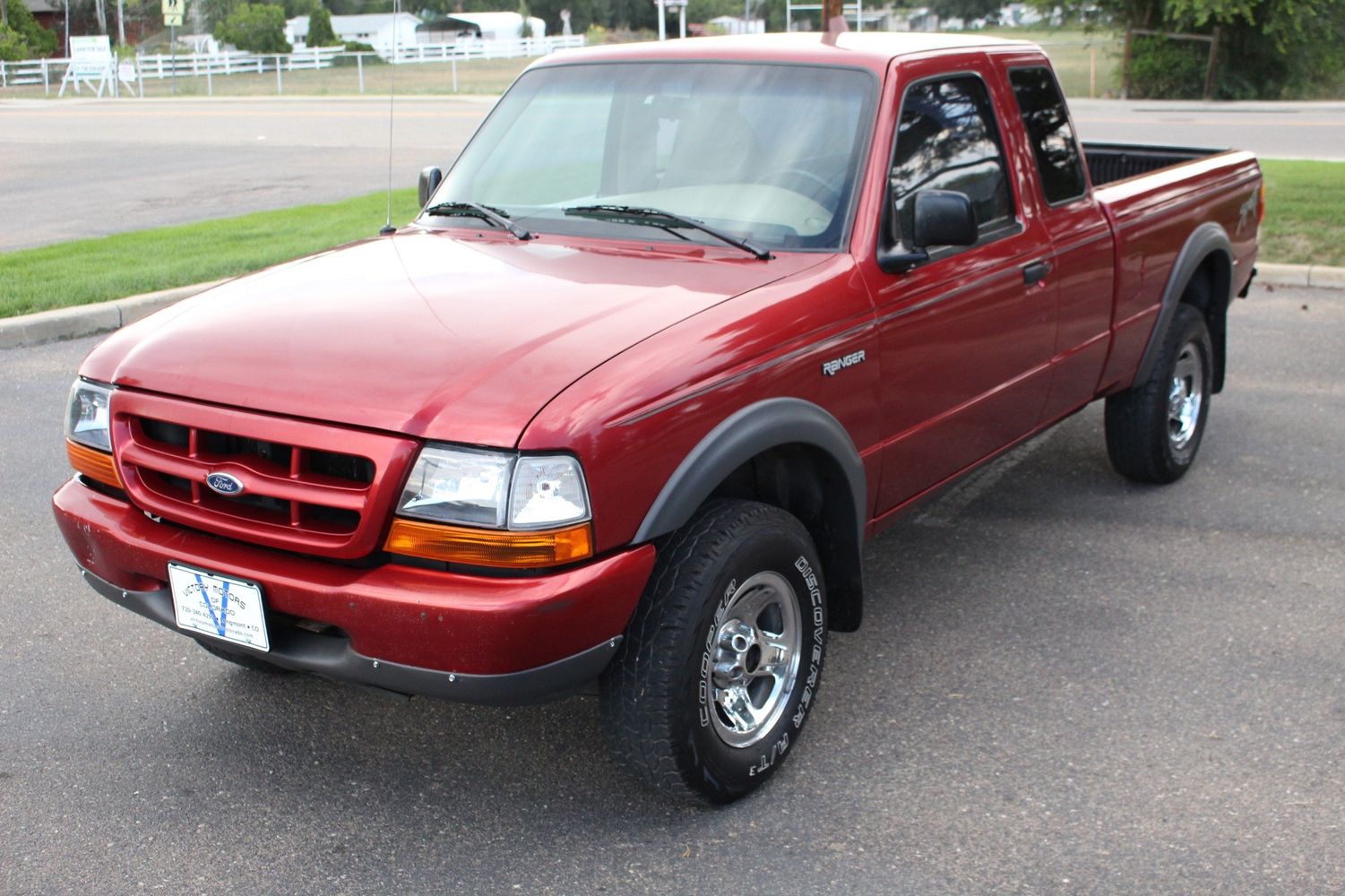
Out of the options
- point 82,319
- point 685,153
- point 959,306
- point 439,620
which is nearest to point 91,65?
point 82,319

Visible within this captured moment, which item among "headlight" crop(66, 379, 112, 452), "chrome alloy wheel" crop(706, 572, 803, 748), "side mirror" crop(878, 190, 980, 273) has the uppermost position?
"side mirror" crop(878, 190, 980, 273)

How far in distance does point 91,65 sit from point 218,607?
41.6 meters

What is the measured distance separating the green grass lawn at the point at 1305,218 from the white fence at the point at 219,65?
28578 millimetres

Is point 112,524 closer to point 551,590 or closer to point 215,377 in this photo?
point 215,377

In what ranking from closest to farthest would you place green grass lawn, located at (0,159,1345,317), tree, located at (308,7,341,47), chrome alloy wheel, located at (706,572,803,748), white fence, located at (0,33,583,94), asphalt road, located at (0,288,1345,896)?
asphalt road, located at (0,288,1345,896) → chrome alloy wheel, located at (706,572,803,748) → green grass lawn, located at (0,159,1345,317) → white fence, located at (0,33,583,94) → tree, located at (308,7,341,47)

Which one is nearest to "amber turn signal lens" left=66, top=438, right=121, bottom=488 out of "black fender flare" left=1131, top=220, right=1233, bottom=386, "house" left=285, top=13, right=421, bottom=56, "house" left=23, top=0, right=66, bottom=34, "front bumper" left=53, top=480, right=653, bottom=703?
"front bumper" left=53, top=480, right=653, bottom=703

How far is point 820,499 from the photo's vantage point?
147 inches

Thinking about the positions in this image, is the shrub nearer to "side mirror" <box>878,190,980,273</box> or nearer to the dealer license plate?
"side mirror" <box>878,190,980,273</box>

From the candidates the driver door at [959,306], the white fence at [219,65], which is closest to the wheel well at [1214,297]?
the driver door at [959,306]

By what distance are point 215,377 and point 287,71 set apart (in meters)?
47.7

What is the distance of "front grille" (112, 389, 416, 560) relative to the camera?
2.91 metres

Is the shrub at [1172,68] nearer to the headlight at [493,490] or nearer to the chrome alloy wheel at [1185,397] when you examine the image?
the chrome alloy wheel at [1185,397]

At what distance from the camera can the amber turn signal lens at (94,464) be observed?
133 inches

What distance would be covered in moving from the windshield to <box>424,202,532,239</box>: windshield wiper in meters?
0.04
